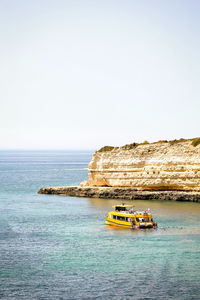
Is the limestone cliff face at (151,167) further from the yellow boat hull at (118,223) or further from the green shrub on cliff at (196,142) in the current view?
the yellow boat hull at (118,223)

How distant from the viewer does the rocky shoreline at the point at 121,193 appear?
62.3 metres

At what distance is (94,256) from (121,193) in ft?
109

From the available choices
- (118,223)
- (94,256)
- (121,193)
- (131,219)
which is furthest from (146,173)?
(94,256)

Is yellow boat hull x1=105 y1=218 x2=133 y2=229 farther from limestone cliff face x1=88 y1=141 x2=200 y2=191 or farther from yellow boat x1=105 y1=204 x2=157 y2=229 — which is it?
limestone cliff face x1=88 y1=141 x2=200 y2=191

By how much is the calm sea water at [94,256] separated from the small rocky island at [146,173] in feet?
27.4

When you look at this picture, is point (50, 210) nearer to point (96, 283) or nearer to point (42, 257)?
point (42, 257)

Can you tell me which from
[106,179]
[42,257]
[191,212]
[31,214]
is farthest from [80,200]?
[42,257]

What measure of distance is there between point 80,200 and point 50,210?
9728 mm

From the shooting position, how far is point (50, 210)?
186 ft

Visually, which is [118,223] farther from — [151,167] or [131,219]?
[151,167]

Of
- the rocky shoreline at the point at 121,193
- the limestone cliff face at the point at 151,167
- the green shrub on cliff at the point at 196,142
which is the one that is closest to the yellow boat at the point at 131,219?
the rocky shoreline at the point at 121,193

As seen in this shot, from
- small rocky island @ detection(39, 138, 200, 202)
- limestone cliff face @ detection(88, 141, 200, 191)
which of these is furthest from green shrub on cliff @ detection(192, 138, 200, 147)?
limestone cliff face @ detection(88, 141, 200, 191)

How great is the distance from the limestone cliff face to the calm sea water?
8.94 metres

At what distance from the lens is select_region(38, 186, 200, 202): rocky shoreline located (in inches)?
2455
